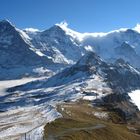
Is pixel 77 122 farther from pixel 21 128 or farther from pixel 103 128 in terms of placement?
pixel 21 128

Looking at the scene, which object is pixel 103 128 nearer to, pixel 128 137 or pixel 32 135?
pixel 128 137

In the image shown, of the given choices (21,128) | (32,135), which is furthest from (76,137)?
(21,128)

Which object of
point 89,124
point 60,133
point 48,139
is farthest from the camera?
point 89,124

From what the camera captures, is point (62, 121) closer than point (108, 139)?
No

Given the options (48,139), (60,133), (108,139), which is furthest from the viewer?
(108,139)

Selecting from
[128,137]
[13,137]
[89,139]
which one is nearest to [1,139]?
[13,137]

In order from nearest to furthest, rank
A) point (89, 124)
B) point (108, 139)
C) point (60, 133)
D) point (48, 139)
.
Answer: point (48, 139)
point (60, 133)
point (108, 139)
point (89, 124)

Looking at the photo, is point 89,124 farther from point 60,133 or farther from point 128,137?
point 60,133

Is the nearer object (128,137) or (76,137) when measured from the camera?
(76,137)
